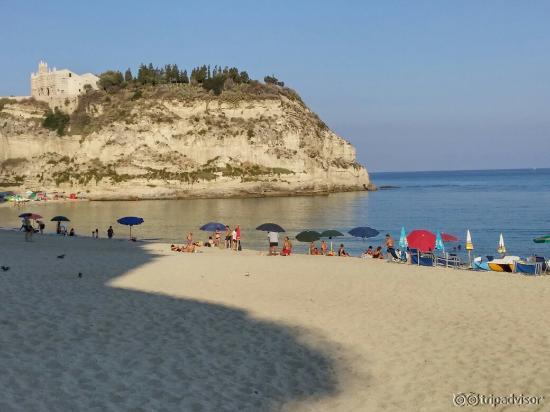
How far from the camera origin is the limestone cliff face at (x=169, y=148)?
4090 inches

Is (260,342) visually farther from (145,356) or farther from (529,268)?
(529,268)

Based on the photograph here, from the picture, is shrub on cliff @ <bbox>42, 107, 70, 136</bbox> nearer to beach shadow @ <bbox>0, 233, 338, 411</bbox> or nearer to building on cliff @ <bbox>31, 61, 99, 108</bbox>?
building on cliff @ <bbox>31, 61, 99, 108</bbox>

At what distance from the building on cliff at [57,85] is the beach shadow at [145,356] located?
4560 inches

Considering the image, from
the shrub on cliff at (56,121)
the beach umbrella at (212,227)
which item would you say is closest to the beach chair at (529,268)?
the beach umbrella at (212,227)

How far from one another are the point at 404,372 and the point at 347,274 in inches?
449

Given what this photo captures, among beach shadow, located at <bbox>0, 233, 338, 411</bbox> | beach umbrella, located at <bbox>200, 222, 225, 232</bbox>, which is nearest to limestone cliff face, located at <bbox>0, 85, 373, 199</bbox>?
beach umbrella, located at <bbox>200, 222, 225, 232</bbox>

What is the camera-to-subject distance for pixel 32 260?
21.5 meters

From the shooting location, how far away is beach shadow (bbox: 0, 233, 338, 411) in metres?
7.50

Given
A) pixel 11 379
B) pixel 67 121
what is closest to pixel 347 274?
pixel 11 379

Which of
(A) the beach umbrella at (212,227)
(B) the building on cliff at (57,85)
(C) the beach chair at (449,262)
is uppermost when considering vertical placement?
(B) the building on cliff at (57,85)

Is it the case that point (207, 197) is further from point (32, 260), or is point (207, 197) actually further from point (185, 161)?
point (32, 260)

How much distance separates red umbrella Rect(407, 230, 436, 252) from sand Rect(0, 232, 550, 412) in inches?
238

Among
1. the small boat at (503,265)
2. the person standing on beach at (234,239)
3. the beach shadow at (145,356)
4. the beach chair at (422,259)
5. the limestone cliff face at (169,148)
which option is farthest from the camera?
the limestone cliff face at (169,148)

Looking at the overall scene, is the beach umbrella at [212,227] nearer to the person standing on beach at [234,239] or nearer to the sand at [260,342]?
the person standing on beach at [234,239]
